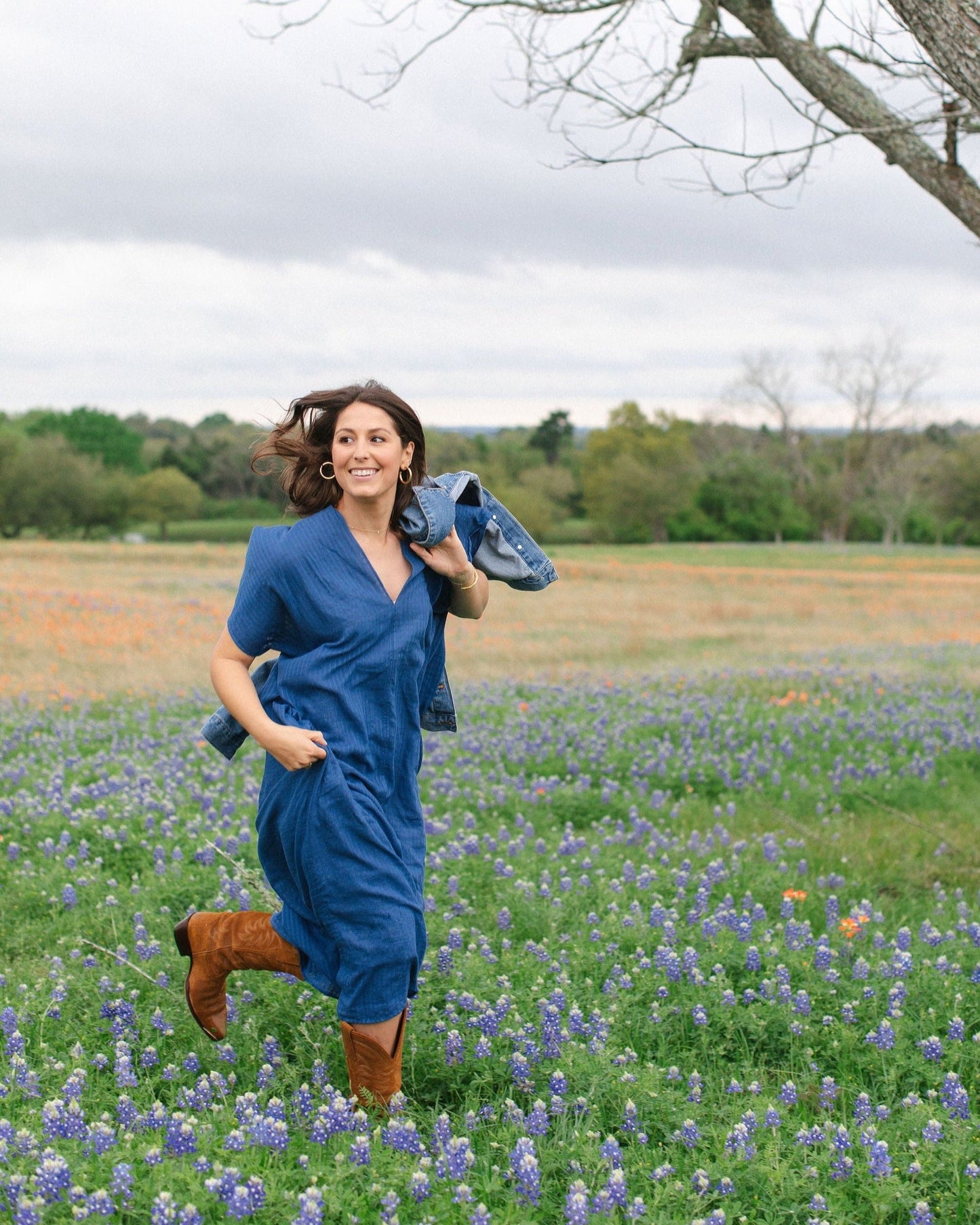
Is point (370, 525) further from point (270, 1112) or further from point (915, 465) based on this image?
point (915, 465)

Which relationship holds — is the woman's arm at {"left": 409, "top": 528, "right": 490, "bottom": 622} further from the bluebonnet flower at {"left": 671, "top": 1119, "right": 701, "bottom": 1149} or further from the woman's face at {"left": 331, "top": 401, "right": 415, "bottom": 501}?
the bluebonnet flower at {"left": 671, "top": 1119, "right": 701, "bottom": 1149}

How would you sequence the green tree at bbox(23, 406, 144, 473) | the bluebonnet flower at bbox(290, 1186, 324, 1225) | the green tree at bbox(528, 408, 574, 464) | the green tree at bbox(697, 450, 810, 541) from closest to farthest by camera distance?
the bluebonnet flower at bbox(290, 1186, 324, 1225) < the green tree at bbox(697, 450, 810, 541) < the green tree at bbox(23, 406, 144, 473) < the green tree at bbox(528, 408, 574, 464)

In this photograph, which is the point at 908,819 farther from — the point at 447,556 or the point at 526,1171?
the point at 526,1171

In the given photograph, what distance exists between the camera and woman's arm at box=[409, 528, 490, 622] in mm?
3986

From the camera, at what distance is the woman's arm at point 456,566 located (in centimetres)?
399

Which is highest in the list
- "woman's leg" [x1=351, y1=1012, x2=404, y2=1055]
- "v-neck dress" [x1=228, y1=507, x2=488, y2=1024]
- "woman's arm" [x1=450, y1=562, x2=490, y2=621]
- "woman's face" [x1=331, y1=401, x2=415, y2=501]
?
"woman's face" [x1=331, y1=401, x2=415, y2=501]

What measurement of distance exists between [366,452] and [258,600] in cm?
61

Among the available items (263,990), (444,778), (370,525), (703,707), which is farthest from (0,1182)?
(703,707)

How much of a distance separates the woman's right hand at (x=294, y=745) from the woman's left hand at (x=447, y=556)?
748 millimetres

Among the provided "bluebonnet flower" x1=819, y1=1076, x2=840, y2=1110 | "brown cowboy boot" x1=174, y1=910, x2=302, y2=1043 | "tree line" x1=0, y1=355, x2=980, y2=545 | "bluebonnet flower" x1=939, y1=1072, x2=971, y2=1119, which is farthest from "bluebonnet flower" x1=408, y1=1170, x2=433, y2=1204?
"tree line" x1=0, y1=355, x2=980, y2=545

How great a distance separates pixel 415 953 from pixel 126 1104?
970 mm

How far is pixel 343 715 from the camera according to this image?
3.72 meters

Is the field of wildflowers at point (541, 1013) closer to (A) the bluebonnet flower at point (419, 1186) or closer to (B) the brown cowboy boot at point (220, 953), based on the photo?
(A) the bluebonnet flower at point (419, 1186)

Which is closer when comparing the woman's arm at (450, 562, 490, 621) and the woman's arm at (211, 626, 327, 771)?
the woman's arm at (211, 626, 327, 771)
